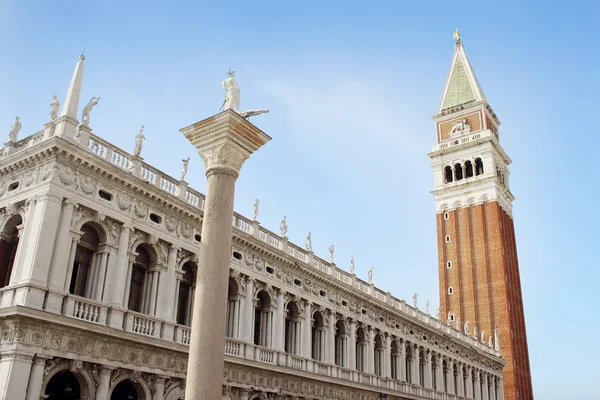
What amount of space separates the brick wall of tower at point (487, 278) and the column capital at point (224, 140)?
50.1 metres

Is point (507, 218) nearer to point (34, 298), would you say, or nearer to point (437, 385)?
point (437, 385)

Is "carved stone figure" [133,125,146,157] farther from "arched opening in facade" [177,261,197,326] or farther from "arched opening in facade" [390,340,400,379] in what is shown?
"arched opening in facade" [390,340,400,379]

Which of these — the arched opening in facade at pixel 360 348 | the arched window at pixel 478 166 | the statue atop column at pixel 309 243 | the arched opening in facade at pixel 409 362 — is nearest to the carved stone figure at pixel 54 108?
the statue atop column at pixel 309 243

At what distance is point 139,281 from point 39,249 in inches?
183

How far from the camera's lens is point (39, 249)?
1850 cm

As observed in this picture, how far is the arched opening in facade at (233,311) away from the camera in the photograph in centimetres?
2558

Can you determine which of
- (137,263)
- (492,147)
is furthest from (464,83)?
(137,263)

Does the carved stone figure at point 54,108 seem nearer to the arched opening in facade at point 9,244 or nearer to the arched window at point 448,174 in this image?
the arched opening in facade at point 9,244

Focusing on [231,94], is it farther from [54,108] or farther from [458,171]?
[458,171]

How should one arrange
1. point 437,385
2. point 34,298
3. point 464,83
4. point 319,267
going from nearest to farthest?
point 34,298
point 319,267
point 437,385
point 464,83

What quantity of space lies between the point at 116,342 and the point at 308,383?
11.7m

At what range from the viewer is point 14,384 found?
16.7 meters

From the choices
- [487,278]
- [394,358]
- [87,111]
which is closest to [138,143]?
[87,111]

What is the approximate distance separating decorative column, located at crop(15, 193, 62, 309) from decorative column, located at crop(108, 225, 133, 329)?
255cm
